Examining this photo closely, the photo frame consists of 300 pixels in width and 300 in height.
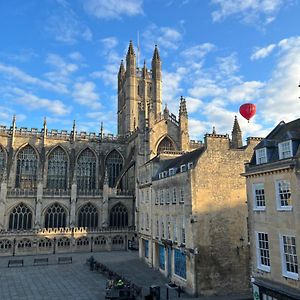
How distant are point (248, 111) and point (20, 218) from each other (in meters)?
33.2

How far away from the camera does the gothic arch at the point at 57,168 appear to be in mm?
51219

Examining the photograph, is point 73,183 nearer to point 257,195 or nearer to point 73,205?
point 73,205

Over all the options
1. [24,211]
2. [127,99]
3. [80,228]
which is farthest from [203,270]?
[127,99]

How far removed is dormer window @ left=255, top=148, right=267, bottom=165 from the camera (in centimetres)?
1627

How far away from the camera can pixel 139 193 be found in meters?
35.4

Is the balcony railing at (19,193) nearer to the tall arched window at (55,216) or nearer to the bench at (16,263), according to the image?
the tall arched window at (55,216)

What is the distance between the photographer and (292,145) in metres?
14.5

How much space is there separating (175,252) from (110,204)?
80.2ft

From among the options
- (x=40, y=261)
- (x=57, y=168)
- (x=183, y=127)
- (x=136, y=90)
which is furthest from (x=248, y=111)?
(x=136, y=90)

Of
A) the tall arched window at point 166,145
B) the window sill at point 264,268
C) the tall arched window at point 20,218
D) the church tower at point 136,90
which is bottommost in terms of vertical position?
the window sill at point 264,268

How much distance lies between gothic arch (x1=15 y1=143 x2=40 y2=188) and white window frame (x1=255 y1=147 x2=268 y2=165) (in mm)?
40735

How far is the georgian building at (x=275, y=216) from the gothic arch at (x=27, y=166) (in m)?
40.9

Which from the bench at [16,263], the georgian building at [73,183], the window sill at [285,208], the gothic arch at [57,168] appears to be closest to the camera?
the window sill at [285,208]

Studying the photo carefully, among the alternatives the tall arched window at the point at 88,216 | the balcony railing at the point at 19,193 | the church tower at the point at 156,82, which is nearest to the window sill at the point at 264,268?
the tall arched window at the point at 88,216
